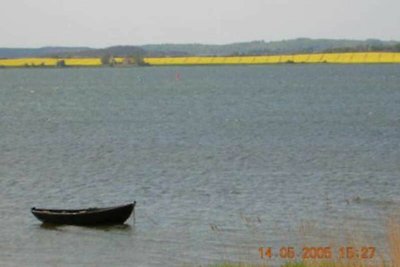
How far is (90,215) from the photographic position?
2773 cm

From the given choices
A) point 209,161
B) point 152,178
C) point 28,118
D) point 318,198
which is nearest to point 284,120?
point 28,118

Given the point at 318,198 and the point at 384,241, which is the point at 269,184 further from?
the point at 384,241

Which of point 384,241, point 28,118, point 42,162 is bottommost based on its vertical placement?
point 28,118

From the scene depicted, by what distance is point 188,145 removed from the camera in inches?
1988

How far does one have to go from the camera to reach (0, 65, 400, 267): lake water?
2511 centimetres

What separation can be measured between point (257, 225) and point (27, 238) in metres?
6.31

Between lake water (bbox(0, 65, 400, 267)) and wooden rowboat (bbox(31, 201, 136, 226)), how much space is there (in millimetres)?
266

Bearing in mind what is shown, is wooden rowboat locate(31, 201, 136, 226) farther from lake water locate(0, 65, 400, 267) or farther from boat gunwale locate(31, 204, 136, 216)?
lake water locate(0, 65, 400, 267)
